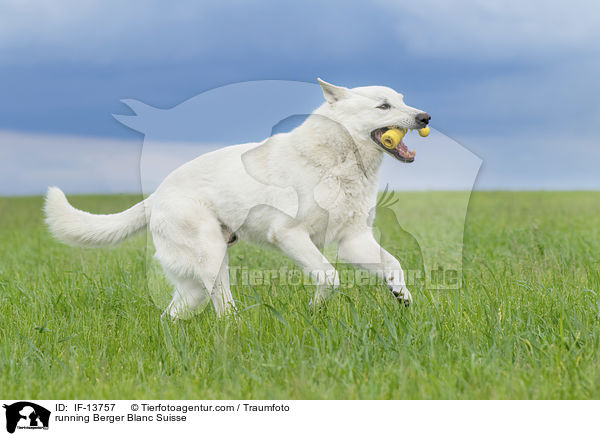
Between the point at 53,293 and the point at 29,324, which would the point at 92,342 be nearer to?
the point at 29,324

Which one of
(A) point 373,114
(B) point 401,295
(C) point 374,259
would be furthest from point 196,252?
(A) point 373,114

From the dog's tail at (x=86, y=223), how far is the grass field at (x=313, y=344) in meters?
0.54

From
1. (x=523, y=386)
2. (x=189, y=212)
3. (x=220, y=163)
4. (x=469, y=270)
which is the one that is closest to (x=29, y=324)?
(x=189, y=212)

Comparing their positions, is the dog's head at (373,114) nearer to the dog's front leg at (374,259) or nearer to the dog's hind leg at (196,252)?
the dog's front leg at (374,259)

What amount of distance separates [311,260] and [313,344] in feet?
2.46

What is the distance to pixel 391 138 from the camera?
417 cm

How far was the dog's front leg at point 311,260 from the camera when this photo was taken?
396 cm

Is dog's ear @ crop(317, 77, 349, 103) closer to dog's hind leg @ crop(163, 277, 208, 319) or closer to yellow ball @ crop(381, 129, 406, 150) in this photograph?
yellow ball @ crop(381, 129, 406, 150)

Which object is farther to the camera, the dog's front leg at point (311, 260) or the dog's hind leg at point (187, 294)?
the dog's hind leg at point (187, 294)

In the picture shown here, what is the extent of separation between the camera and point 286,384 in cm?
291

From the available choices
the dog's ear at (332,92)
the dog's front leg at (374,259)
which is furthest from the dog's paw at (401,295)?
the dog's ear at (332,92)

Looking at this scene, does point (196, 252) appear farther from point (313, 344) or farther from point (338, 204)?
point (313, 344)
